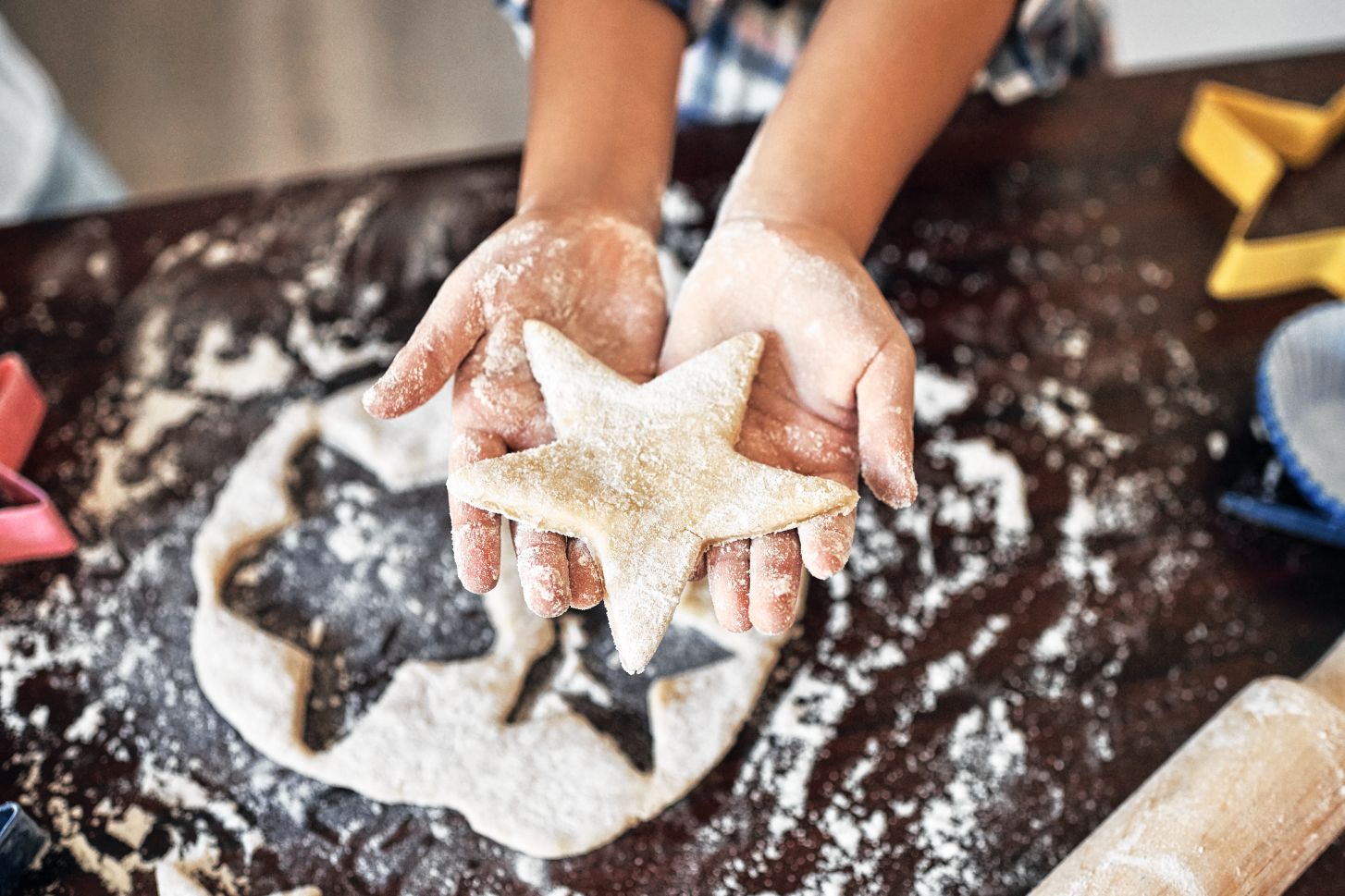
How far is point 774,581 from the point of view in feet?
→ 3.16

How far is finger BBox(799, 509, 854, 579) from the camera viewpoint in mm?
951

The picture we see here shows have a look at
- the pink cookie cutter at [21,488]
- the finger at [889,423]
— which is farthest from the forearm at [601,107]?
the pink cookie cutter at [21,488]

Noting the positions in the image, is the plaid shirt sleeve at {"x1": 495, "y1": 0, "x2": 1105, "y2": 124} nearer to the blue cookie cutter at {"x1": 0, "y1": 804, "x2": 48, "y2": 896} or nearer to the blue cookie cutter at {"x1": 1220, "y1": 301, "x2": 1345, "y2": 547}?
the blue cookie cutter at {"x1": 1220, "y1": 301, "x2": 1345, "y2": 547}

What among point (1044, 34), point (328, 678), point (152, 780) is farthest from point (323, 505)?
point (1044, 34)

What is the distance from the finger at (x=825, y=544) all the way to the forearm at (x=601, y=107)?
1.64ft

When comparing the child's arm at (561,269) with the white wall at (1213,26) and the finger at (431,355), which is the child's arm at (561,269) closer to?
the finger at (431,355)

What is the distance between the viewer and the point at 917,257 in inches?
61.9

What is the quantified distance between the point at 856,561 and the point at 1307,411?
2.23ft

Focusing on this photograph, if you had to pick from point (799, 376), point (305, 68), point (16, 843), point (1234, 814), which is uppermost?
point (799, 376)

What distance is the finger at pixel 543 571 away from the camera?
92cm

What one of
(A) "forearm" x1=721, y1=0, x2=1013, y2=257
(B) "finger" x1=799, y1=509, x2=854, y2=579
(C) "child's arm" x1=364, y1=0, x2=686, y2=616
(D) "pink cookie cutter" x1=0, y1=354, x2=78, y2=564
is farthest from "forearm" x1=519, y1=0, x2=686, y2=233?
(D) "pink cookie cutter" x1=0, y1=354, x2=78, y2=564

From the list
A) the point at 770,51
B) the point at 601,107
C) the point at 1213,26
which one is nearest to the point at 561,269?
the point at 601,107

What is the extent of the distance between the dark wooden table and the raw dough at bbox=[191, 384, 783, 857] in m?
0.03

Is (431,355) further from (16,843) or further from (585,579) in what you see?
(16,843)
